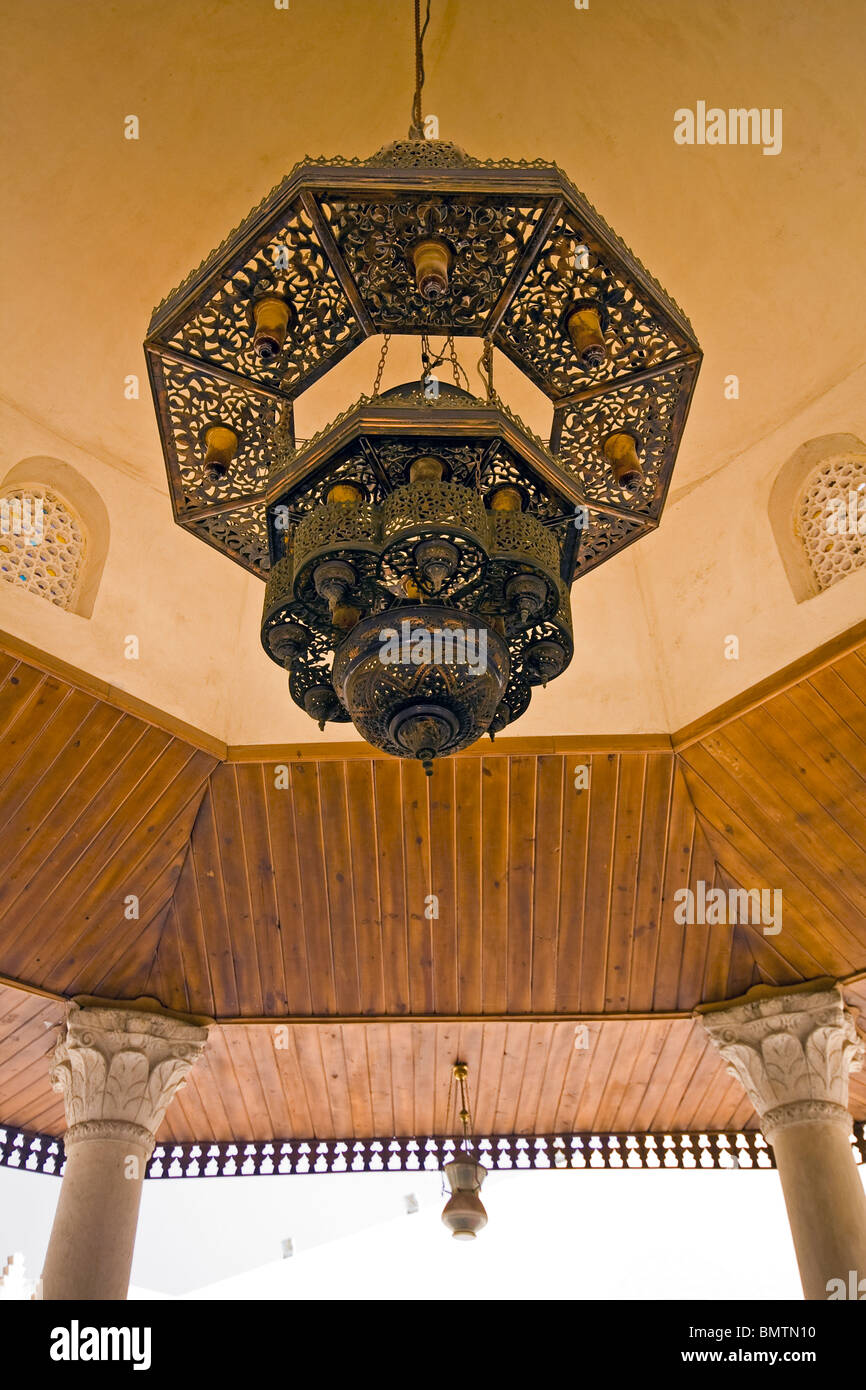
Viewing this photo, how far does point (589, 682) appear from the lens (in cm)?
740

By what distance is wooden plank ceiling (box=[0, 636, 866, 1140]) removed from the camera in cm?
696

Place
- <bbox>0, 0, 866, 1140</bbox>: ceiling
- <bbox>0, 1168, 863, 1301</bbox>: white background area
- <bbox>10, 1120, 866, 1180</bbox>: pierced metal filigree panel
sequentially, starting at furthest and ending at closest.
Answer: <bbox>0, 1168, 863, 1301</bbox>: white background area → <bbox>10, 1120, 866, 1180</bbox>: pierced metal filigree panel → <bbox>0, 0, 866, 1140</bbox>: ceiling

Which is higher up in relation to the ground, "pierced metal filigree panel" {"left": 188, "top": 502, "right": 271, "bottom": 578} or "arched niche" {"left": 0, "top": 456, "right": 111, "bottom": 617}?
"arched niche" {"left": 0, "top": 456, "right": 111, "bottom": 617}

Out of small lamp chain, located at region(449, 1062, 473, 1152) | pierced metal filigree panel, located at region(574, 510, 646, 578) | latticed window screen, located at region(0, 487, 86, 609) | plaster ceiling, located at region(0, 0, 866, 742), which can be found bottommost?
small lamp chain, located at region(449, 1062, 473, 1152)

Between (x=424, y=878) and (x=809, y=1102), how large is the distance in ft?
10.1

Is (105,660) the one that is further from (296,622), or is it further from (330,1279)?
(330,1279)

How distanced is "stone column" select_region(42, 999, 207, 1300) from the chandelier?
450 cm

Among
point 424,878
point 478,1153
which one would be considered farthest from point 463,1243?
point 424,878

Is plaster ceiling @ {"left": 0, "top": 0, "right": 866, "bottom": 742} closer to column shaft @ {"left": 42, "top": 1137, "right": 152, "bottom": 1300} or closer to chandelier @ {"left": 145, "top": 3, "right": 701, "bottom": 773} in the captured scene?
chandelier @ {"left": 145, "top": 3, "right": 701, "bottom": 773}

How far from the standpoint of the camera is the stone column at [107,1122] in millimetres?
6504

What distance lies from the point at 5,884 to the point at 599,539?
4886mm

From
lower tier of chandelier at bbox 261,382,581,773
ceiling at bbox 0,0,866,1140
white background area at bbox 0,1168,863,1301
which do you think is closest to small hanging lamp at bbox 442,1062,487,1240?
ceiling at bbox 0,0,866,1140

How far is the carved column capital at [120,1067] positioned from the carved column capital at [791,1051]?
4.00m
